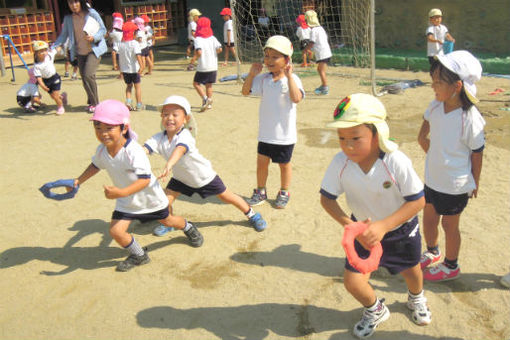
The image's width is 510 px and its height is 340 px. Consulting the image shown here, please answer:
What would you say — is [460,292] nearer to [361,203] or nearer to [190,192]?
[361,203]

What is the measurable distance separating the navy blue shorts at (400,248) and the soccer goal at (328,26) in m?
8.77

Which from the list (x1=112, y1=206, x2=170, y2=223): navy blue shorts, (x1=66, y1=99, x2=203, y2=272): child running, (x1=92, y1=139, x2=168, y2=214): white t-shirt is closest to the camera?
(x1=66, y1=99, x2=203, y2=272): child running

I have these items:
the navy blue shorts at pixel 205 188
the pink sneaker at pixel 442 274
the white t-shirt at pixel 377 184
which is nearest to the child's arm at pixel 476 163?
the pink sneaker at pixel 442 274

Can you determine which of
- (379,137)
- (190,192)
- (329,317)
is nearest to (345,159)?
(379,137)

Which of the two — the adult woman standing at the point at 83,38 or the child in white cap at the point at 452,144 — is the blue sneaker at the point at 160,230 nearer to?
the child in white cap at the point at 452,144

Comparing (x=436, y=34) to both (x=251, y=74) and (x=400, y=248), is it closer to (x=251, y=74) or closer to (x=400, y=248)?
(x=251, y=74)

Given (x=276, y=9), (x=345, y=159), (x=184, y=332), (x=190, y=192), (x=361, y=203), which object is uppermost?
(x=276, y=9)

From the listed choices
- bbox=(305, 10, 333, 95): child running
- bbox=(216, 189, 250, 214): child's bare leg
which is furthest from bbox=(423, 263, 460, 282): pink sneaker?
bbox=(305, 10, 333, 95): child running

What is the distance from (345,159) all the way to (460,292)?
1.38 meters

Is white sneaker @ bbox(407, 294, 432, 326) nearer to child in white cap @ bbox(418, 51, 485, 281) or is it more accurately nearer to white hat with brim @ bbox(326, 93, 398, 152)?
child in white cap @ bbox(418, 51, 485, 281)

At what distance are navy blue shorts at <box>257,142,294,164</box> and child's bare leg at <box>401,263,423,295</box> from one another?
6.41 ft

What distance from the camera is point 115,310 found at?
3.29m

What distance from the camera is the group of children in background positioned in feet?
8.42

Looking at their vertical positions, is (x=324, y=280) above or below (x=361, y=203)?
below
